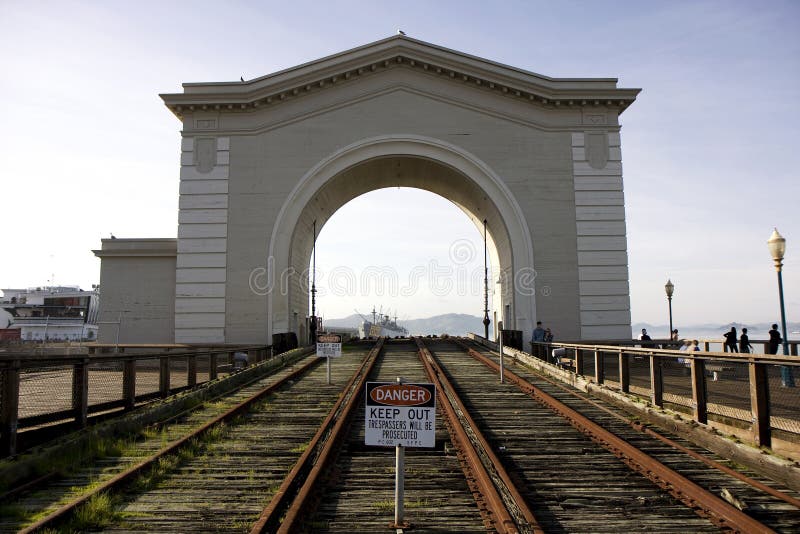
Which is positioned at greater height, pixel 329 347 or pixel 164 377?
pixel 329 347

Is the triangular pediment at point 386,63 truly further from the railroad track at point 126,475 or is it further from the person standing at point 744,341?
the railroad track at point 126,475

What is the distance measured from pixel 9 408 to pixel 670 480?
26.2 ft

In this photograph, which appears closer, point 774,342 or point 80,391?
point 80,391

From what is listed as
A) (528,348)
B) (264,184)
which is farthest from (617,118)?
(264,184)

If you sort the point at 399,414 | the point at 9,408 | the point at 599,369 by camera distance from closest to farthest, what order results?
the point at 399,414, the point at 9,408, the point at 599,369

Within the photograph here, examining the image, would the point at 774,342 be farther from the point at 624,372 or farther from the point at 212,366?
the point at 212,366

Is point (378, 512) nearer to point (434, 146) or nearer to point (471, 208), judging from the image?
point (434, 146)

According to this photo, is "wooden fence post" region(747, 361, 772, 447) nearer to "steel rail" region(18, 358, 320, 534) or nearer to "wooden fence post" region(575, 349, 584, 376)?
"wooden fence post" region(575, 349, 584, 376)

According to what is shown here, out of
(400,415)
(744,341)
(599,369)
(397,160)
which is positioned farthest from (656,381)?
(397,160)

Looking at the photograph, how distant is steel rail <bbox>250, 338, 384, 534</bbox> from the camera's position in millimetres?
5633

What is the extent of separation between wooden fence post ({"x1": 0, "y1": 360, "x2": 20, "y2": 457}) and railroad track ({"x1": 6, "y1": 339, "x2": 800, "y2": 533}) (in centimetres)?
180

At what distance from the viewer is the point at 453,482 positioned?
7.14 metres

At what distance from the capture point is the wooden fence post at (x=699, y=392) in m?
9.27

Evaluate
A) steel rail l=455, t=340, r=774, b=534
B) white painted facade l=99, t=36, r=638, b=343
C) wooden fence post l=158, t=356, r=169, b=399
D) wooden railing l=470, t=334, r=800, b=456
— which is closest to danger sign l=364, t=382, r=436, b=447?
steel rail l=455, t=340, r=774, b=534
